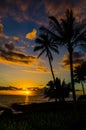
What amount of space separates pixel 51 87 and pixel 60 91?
5787 mm

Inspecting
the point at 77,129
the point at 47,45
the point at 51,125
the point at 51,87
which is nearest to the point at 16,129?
the point at 51,125

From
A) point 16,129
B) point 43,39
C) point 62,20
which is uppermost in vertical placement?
point 43,39

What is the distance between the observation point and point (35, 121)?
1338 centimetres

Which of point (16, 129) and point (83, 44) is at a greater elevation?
point (83, 44)

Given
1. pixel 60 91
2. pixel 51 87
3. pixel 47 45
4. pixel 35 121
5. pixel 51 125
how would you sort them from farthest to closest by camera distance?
pixel 51 87 → pixel 60 91 → pixel 47 45 → pixel 35 121 → pixel 51 125

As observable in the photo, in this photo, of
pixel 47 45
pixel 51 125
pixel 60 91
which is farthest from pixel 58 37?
pixel 60 91

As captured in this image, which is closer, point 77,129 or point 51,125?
point 51,125

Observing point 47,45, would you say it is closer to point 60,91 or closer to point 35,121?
point 60,91

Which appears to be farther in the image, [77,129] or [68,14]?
[68,14]

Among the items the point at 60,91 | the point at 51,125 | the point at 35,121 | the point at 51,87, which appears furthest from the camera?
the point at 51,87

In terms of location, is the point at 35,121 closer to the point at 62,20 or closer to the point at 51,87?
the point at 62,20

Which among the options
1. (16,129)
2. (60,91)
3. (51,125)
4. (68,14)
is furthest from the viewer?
(60,91)

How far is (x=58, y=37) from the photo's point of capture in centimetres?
2772

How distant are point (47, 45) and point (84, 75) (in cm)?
2238
